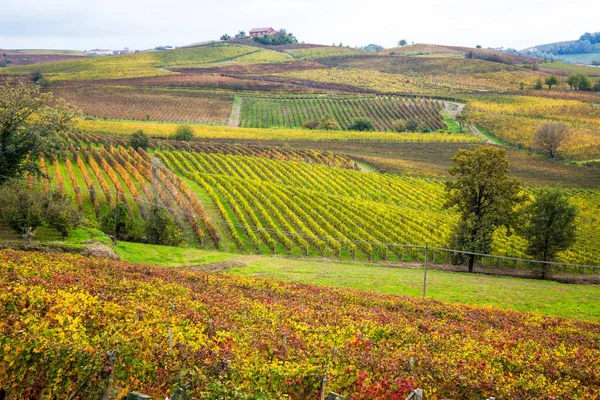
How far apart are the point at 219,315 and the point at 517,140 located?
10773 centimetres

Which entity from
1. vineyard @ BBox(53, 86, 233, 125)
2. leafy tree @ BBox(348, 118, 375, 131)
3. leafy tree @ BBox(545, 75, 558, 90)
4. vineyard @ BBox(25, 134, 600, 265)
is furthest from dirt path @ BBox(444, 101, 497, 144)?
vineyard @ BBox(53, 86, 233, 125)

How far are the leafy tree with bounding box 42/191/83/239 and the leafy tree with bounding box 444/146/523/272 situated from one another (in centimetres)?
2749

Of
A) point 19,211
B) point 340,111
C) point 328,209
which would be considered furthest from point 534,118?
point 19,211

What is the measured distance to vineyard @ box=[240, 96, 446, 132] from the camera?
12888 cm

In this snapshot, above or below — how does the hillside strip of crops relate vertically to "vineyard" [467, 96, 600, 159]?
below

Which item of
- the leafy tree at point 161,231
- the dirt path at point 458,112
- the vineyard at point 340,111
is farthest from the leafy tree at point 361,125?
the leafy tree at point 161,231

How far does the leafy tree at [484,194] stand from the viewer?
37.9 metres

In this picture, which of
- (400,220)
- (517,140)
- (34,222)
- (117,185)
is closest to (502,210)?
(400,220)

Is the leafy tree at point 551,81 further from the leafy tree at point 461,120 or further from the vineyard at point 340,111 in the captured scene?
the leafy tree at point 461,120

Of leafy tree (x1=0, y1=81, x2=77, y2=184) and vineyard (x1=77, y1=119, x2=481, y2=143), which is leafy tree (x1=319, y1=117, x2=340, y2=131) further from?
leafy tree (x1=0, y1=81, x2=77, y2=184)

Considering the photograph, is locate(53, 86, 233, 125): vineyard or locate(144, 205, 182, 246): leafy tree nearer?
locate(144, 205, 182, 246): leafy tree

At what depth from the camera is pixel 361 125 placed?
409ft

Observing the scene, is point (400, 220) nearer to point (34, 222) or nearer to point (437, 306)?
point (437, 306)

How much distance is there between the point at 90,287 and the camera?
17406mm
